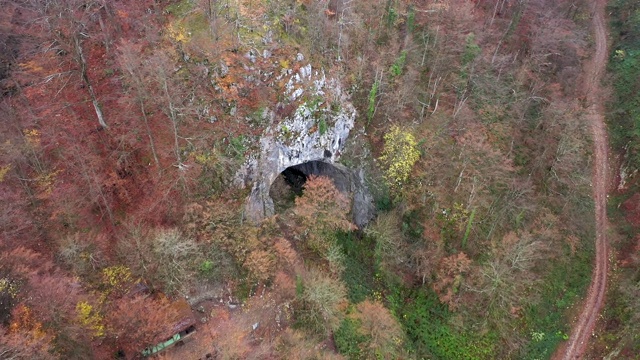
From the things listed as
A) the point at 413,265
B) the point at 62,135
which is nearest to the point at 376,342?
the point at 413,265

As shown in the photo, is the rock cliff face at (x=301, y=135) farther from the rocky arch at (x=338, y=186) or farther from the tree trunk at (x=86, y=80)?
the tree trunk at (x=86, y=80)

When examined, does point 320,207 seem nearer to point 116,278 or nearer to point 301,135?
point 301,135

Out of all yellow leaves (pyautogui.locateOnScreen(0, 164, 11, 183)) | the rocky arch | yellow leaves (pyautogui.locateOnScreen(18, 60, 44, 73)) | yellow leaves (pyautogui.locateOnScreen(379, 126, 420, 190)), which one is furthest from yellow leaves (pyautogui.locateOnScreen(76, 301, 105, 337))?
yellow leaves (pyautogui.locateOnScreen(379, 126, 420, 190))

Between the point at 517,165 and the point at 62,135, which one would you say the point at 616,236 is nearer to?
the point at 517,165

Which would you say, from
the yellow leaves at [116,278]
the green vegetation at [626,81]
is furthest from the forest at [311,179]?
the green vegetation at [626,81]

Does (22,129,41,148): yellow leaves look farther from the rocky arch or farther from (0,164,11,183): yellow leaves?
the rocky arch

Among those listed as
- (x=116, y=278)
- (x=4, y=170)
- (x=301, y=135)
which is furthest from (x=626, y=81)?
(x=4, y=170)
